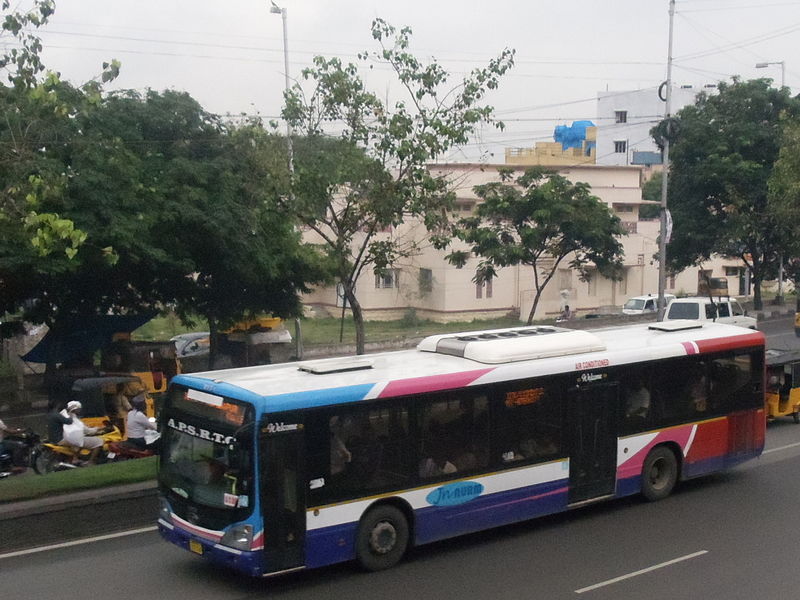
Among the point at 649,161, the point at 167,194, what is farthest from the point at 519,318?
the point at 649,161

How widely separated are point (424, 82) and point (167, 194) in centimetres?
713

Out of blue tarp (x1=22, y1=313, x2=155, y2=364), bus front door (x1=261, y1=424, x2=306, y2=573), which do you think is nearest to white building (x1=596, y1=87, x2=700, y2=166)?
blue tarp (x1=22, y1=313, x2=155, y2=364)

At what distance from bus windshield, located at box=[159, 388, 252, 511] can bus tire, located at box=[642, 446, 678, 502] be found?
19.5 ft

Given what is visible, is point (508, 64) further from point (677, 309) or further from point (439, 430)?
point (677, 309)

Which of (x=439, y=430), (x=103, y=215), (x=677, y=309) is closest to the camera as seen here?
(x=439, y=430)

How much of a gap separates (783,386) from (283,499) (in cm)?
1275

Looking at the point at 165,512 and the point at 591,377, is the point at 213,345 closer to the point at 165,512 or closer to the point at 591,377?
the point at 591,377

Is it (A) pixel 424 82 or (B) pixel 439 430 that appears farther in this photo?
(A) pixel 424 82

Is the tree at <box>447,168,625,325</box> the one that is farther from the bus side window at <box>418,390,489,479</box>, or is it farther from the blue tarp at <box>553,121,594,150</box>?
the blue tarp at <box>553,121,594,150</box>

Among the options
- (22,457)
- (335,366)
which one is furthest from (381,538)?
(22,457)

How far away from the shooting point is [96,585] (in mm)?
9141

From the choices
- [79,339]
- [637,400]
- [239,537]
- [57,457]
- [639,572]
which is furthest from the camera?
[79,339]

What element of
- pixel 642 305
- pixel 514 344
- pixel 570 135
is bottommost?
pixel 642 305

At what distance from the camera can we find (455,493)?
1011cm
